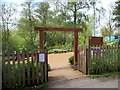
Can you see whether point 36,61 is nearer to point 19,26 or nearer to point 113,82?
point 113,82

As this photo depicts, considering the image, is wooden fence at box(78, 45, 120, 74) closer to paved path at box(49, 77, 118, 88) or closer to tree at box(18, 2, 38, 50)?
paved path at box(49, 77, 118, 88)

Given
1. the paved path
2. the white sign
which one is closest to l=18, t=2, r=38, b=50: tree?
the white sign

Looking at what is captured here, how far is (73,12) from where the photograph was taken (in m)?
16.6

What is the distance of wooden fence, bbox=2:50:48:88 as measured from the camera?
518 centimetres

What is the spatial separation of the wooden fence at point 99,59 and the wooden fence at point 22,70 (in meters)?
1.77

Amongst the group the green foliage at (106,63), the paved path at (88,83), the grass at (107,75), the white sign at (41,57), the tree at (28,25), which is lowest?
the paved path at (88,83)

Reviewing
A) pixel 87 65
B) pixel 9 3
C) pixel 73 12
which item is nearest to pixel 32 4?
pixel 9 3

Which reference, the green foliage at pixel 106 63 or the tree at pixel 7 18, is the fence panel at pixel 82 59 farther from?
the tree at pixel 7 18

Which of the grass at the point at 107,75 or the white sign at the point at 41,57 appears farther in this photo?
the grass at the point at 107,75

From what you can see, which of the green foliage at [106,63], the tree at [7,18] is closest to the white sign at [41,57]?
the green foliage at [106,63]

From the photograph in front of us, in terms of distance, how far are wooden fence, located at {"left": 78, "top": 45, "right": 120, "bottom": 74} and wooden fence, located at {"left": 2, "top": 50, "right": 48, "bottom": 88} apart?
69.6 inches

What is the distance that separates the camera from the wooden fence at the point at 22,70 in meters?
5.18

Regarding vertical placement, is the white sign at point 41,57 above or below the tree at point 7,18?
below

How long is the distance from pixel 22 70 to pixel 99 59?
297cm
